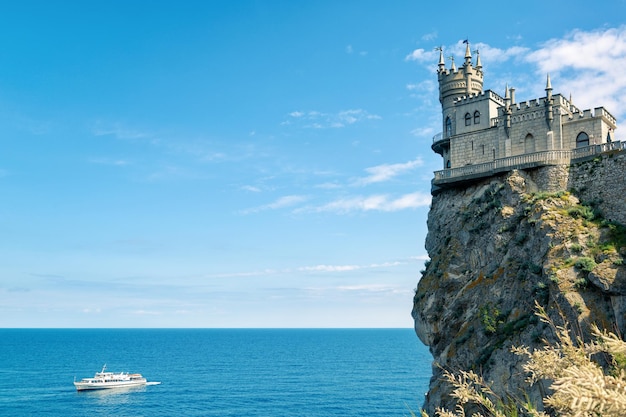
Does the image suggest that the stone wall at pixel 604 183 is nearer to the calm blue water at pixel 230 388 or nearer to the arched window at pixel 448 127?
the arched window at pixel 448 127

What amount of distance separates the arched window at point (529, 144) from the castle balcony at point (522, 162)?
235 cm

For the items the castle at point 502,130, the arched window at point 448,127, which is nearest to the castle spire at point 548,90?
the castle at point 502,130

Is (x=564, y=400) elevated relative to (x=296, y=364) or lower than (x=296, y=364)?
elevated

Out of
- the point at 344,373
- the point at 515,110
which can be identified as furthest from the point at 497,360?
the point at 344,373

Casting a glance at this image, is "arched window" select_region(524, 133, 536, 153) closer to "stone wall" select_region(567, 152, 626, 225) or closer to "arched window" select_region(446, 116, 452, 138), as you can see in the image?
"stone wall" select_region(567, 152, 626, 225)

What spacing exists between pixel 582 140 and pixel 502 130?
20.1ft

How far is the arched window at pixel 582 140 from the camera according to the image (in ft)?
142

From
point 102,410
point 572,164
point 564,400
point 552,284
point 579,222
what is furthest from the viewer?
point 102,410

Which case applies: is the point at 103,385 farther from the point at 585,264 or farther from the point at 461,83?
the point at 585,264

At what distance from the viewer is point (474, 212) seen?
148 feet

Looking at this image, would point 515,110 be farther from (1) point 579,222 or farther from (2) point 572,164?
(1) point 579,222

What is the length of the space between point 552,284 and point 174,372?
338 ft

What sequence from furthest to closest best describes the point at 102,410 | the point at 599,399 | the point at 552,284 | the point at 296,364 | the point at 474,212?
the point at 296,364 → the point at 102,410 → the point at 474,212 → the point at 552,284 → the point at 599,399

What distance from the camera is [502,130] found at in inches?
1847
